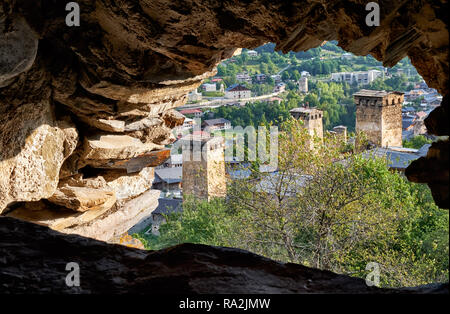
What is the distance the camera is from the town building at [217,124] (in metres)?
36.9

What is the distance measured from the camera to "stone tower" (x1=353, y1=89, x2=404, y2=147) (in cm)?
2117

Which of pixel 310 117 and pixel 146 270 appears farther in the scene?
pixel 310 117

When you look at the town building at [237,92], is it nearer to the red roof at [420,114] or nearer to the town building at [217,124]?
the town building at [217,124]

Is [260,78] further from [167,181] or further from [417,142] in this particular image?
[417,142]

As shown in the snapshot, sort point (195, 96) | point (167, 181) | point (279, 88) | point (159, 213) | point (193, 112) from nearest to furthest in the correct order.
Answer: point (159, 213) < point (167, 181) < point (193, 112) < point (195, 96) < point (279, 88)

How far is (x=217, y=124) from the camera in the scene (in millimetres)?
38531

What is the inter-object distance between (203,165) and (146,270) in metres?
18.5

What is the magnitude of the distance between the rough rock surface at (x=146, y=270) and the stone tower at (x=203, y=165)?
16.8m

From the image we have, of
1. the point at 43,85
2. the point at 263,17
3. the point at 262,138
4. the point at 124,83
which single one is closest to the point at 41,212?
the point at 43,85

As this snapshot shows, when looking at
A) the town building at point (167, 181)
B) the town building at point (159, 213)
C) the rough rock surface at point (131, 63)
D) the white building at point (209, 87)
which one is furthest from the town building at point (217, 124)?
the rough rock surface at point (131, 63)

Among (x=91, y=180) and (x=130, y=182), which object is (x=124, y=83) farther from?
(x=130, y=182)

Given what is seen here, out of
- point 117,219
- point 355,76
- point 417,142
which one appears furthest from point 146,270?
point 355,76

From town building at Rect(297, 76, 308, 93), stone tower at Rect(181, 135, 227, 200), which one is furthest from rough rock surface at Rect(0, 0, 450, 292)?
→ town building at Rect(297, 76, 308, 93)
